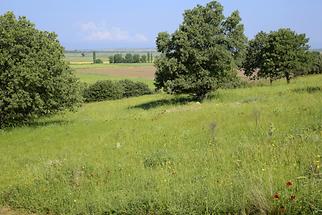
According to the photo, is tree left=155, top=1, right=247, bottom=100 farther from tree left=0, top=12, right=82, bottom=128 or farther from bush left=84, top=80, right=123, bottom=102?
bush left=84, top=80, right=123, bottom=102

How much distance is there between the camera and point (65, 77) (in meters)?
23.7

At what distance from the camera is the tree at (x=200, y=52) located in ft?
108

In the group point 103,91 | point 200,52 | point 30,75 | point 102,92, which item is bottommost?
point 102,92

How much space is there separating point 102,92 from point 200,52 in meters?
31.9

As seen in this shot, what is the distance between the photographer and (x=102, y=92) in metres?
62.5

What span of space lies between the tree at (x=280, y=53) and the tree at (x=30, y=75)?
26578 mm

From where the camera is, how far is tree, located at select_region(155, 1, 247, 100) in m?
33.0

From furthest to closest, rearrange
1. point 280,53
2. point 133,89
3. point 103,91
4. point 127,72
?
point 127,72 → point 133,89 → point 103,91 → point 280,53

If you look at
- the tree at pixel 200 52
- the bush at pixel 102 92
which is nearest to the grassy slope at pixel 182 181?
the tree at pixel 200 52

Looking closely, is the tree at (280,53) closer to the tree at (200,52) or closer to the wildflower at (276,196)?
the tree at (200,52)

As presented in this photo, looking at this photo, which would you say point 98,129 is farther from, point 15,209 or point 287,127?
point 15,209

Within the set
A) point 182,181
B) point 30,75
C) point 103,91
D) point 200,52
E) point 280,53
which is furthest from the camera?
point 103,91

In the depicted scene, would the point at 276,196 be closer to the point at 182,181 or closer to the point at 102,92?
the point at 182,181

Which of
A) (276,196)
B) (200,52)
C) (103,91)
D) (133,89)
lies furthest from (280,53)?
(276,196)
